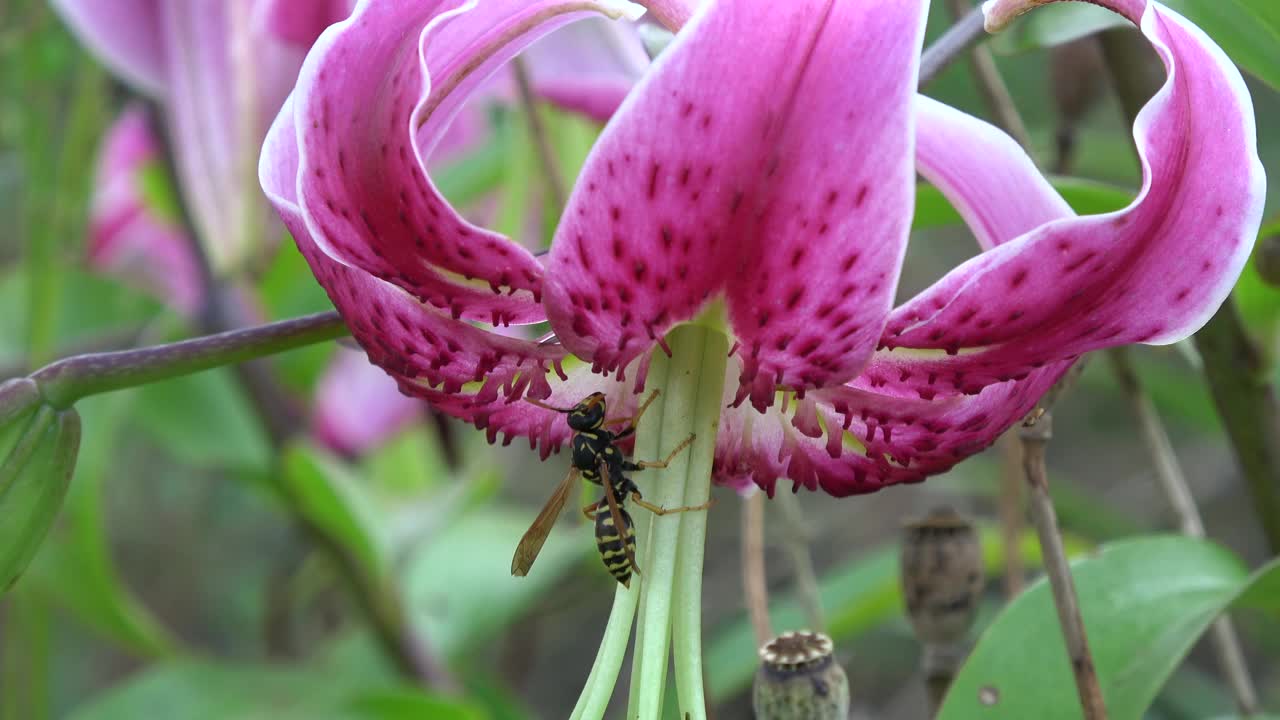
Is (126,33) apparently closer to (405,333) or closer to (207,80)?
(207,80)

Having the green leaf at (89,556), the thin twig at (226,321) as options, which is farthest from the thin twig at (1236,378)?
the green leaf at (89,556)

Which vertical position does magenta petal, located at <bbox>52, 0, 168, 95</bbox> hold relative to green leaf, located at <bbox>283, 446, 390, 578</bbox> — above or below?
above

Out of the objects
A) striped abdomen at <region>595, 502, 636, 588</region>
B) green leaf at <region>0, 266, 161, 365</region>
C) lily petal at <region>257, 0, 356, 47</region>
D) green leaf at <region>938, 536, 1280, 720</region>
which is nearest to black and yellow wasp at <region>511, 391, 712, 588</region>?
striped abdomen at <region>595, 502, 636, 588</region>

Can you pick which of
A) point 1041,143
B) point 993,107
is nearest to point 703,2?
point 993,107

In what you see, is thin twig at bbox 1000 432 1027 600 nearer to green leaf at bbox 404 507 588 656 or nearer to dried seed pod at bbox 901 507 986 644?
dried seed pod at bbox 901 507 986 644

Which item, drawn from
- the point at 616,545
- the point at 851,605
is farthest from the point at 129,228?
the point at 616,545

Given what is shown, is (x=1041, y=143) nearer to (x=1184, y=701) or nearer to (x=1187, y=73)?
(x=1184, y=701)
